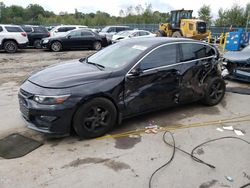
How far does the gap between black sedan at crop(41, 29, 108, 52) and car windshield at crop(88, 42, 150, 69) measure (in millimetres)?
11983

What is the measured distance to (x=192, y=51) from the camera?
5.43 metres

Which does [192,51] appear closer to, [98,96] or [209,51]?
[209,51]

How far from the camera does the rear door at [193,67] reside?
5.22 meters

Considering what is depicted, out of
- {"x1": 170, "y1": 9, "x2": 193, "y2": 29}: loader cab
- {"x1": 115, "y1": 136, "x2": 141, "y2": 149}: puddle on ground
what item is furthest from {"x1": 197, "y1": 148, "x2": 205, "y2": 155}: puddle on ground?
{"x1": 170, "y1": 9, "x2": 193, "y2": 29}: loader cab

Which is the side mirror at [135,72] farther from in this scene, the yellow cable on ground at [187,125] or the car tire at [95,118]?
the yellow cable on ground at [187,125]

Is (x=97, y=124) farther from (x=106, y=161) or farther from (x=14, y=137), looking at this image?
(x=14, y=137)

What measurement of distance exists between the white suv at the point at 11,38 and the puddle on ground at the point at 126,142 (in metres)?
13.3

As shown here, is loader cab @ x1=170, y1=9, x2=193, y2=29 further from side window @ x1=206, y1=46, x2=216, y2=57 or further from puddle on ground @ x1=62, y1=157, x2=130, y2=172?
puddle on ground @ x1=62, y1=157, x2=130, y2=172

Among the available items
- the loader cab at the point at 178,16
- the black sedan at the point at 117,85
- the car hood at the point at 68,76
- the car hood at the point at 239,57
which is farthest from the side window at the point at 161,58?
the loader cab at the point at 178,16

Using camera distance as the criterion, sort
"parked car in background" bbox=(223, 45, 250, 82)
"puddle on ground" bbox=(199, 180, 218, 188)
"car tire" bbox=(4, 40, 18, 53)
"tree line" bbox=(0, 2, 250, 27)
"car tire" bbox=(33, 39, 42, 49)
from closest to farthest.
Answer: "puddle on ground" bbox=(199, 180, 218, 188) → "parked car in background" bbox=(223, 45, 250, 82) → "car tire" bbox=(4, 40, 18, 53) → "car tire" bbox=(33, 39, 42, 49) → "tree line" bbox=(0, 2, 250, 27)

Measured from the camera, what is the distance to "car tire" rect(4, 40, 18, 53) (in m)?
15.3

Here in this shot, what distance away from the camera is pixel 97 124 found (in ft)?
14.0

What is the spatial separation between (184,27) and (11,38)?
45.0ft

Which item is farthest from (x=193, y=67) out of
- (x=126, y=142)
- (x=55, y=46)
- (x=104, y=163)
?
(x=55, y=46)
